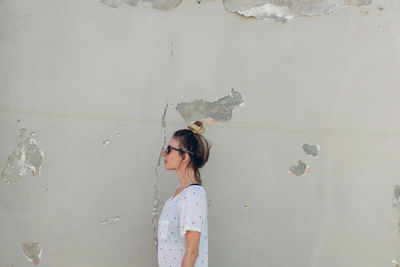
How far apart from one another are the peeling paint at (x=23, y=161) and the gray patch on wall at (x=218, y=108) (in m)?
1.03

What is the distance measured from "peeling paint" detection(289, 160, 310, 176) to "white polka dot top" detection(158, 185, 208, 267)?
31.4 inches

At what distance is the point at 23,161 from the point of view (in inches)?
108

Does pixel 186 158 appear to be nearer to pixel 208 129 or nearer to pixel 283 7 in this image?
pixel 208 129

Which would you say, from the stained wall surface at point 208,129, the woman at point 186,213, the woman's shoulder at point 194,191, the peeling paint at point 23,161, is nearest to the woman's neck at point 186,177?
the woman at point 186,213

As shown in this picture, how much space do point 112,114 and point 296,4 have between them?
1361 mm

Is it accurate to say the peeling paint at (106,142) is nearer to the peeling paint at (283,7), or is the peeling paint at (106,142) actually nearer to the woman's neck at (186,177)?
the woman's neck at (186,177)

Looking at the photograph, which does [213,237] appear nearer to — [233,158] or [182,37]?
[233,158]

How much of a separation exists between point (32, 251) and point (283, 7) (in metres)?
2.25

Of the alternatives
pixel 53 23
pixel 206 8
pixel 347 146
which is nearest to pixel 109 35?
pixel 53 23

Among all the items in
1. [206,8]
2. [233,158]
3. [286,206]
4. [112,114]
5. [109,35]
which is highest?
[206,8]

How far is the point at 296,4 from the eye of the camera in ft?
8.60

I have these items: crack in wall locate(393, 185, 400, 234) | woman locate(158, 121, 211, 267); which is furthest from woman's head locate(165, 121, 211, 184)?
crack in wall locate(393, 185, 400, 234)

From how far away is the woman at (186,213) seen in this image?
1.92 metres

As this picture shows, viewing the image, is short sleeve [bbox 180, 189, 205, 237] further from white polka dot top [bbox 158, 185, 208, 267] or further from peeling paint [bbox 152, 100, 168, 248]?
peeling paint [bbox 152, 100, 168, 248]
